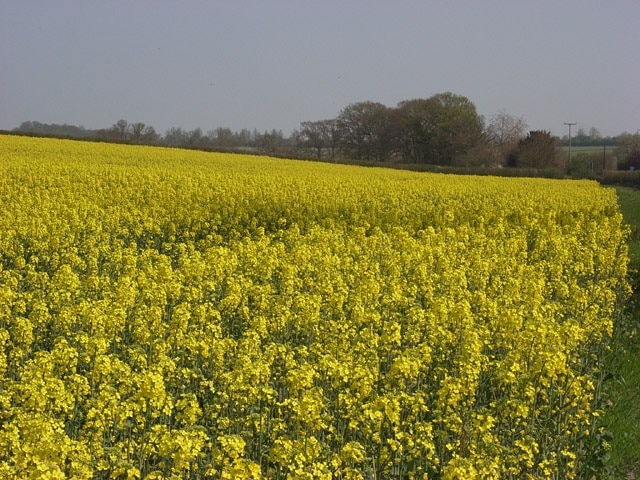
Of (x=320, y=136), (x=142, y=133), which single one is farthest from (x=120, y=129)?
(x=320, y=136)

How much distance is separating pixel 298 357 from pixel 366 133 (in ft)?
258

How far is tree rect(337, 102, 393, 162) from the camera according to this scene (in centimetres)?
8300

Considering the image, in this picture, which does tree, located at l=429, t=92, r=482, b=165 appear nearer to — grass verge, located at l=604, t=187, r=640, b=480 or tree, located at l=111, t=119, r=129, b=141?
tree, located at l=111, t=119, r=129, b=141

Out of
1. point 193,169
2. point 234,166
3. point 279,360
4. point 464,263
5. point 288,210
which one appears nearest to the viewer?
point 279,360

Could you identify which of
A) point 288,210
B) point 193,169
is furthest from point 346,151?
point 288,210

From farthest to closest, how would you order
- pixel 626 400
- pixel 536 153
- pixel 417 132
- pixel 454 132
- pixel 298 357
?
pixel 417 132 → pixel 454 132 → pixel 536 153 → pixel 626 400 → pixel 298 357

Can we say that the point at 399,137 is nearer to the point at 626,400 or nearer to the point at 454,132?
the point at 454,132

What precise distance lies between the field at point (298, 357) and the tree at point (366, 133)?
2679 inches

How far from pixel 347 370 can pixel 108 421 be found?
1851 mm

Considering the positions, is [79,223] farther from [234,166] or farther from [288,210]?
[234,166]

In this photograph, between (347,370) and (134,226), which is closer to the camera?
(347,370)

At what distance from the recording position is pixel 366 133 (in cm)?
8462

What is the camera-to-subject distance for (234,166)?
34.6 metres

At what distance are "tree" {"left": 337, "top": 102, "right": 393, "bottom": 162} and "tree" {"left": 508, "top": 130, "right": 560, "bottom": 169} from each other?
55.9 ft
